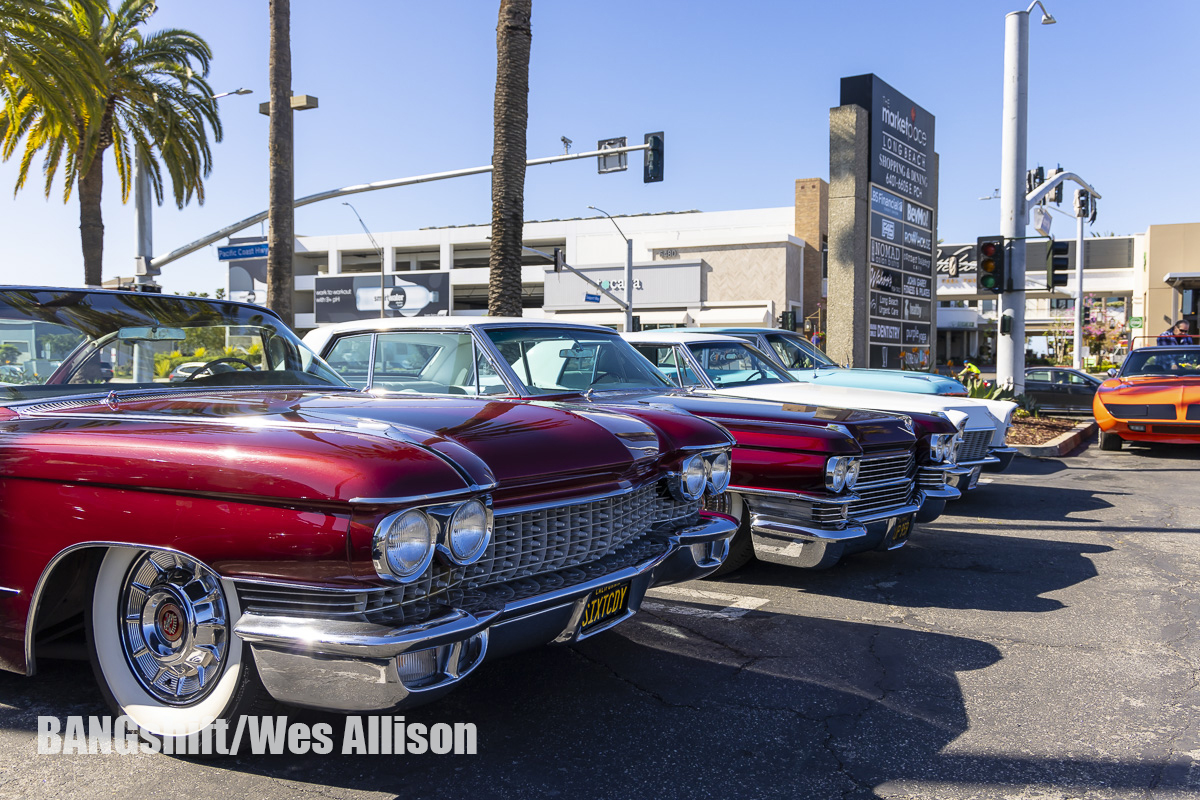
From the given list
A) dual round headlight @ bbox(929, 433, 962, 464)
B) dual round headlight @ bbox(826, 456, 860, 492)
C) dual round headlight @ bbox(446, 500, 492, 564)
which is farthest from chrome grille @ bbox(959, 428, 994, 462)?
dual round headlight @ bbox(446, 500, 492, 564)

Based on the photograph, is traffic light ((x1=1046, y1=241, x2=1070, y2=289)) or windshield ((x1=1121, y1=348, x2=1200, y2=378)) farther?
traffic light ((x1=1046, y1=241, x2=1070, y2=289))

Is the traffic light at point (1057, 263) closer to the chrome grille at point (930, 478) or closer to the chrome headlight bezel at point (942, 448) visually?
the chrome headlight bezel at point (942, 448)

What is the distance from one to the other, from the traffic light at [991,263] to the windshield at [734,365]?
858 centimetres

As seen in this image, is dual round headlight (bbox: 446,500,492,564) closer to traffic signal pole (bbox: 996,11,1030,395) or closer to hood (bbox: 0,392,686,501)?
hood (bbox: 0,392,686,501)

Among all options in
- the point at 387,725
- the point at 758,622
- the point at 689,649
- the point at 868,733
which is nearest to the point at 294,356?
the point at 387,725

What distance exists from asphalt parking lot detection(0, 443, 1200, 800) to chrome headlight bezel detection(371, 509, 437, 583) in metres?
0.81

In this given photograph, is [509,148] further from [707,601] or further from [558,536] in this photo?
[558,536]

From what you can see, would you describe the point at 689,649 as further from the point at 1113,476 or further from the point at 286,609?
the point at 1113,476

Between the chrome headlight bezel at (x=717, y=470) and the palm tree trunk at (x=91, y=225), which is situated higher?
the palm tree trunk at (x=91, y=225)

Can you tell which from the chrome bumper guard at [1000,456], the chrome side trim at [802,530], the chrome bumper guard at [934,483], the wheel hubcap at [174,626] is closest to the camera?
the wheel hubcap at [174,626]

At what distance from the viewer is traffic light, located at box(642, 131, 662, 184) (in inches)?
737

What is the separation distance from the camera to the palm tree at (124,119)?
1697cm

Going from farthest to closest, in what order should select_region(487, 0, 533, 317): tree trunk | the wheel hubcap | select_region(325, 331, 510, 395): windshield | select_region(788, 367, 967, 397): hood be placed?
select_region(487, 0, 533, 317): tree trunk
select_region(788, 367, 967, 397): hood
select_region(325, 331, 510, 395): windshield
the wheel hubcap

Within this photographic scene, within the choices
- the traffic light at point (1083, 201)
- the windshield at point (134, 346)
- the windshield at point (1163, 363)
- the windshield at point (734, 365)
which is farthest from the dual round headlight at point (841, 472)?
the traffic light at point (1083, 201)
